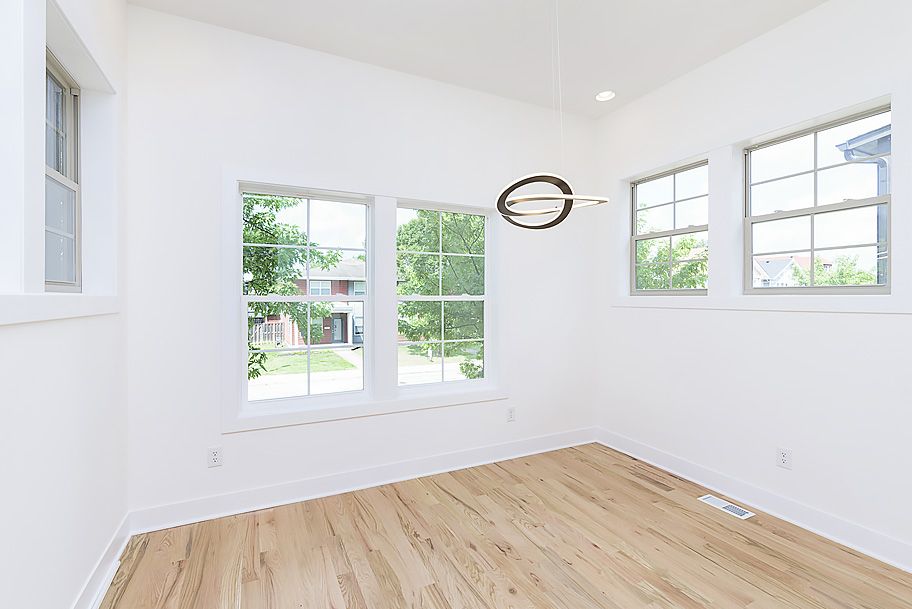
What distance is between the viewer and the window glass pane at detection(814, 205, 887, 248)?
2.39m

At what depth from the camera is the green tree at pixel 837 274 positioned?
2.45m

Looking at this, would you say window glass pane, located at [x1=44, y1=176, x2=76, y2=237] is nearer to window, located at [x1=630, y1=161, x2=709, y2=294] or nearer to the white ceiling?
the white ceiling

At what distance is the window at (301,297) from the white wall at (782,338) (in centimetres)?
234

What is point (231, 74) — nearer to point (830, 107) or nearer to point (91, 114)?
point (91, 114)

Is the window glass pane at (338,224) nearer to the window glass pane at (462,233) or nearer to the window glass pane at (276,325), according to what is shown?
the window glass pane at (276,325)

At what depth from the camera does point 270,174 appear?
2832 millimetres

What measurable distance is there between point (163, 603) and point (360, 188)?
99.2 inches

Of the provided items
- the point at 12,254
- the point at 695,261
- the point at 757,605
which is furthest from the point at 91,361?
the point at 695,261

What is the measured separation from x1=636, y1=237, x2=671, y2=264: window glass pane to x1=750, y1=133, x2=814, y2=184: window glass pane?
787 mm

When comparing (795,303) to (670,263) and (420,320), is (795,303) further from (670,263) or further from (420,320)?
(420,320)

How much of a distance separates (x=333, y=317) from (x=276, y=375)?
55 centimetres

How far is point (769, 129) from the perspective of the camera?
276cm

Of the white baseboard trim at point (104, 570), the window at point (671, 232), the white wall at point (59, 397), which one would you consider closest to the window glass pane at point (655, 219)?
the window at point (671, 232)

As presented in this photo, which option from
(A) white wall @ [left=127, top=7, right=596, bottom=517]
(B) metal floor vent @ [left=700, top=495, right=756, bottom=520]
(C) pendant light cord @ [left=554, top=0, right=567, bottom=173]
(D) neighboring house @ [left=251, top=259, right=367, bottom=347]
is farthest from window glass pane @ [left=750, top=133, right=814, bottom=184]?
(D) neighboring house @ [left=251, top=259, right=367, bottom=347]
